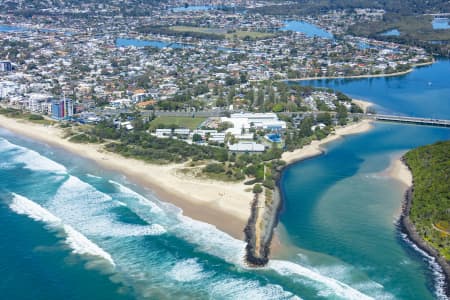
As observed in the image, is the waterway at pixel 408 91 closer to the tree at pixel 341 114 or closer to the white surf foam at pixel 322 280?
the tree at pixel 341 114

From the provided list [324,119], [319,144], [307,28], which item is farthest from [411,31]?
[319,144]

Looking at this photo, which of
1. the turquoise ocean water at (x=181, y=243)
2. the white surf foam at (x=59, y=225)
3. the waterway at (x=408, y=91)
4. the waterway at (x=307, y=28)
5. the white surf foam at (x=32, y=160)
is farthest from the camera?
the waterway at (x=307, y=28)

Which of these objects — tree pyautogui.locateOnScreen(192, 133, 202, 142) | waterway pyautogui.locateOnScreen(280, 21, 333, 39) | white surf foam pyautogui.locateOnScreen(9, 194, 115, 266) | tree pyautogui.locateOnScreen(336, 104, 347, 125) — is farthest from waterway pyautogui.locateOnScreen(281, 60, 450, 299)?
waterway pyautogui.locateOnScreen(280, 21, 333, 39)

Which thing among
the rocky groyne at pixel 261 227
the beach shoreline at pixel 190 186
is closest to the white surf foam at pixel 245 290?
the rocky groyne at pixel 261 227

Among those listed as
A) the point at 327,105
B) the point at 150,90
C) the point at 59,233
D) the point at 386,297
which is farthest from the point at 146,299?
the point at 150,90

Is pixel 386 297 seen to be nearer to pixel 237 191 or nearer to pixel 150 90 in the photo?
pixel 237 191

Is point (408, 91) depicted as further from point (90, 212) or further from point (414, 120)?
point (90, 212)

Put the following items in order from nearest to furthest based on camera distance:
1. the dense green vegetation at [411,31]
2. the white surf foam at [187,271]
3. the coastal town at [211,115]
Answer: the white surf foam at [187,271], the coastal town at [211,115], the dense green vegetation at [411,31]

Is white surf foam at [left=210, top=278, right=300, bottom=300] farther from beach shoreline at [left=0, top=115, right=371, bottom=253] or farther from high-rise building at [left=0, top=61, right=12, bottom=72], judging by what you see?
high-rise building at [left=0, top=61, right=12, bottom=72]
